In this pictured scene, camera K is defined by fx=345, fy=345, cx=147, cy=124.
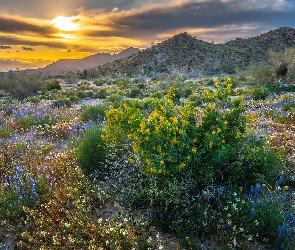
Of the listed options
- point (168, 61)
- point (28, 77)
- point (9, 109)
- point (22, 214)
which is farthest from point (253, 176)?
point (168, 61)

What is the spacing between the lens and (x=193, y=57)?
2108 inches

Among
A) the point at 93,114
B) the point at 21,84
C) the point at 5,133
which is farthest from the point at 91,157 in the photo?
the point at 21,84

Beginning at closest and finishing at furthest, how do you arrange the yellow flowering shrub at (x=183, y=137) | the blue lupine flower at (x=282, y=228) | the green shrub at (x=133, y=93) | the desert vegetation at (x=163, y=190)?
the blue lupine flower at (x=282, y=228) → the desert vegetation at (x=163, y=190) → the yellow flowering shrub at (x=183, y=137) → the green shrub at (x=133, y=93)

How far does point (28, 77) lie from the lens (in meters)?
24.8

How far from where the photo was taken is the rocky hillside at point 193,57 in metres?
50.9

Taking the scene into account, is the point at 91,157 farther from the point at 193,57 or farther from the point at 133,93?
the point at 193,57

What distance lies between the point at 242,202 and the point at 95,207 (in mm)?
2202

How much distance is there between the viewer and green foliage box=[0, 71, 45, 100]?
2275 cm

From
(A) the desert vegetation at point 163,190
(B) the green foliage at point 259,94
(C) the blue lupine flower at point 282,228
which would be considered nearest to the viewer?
(C) the blue lupine flower at point 282,228

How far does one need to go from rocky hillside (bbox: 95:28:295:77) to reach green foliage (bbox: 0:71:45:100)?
79.3ft

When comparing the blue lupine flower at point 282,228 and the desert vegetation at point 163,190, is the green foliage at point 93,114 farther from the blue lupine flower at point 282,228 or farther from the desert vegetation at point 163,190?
the blue lupine flower at point 282,228

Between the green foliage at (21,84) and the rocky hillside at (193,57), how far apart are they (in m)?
24.2

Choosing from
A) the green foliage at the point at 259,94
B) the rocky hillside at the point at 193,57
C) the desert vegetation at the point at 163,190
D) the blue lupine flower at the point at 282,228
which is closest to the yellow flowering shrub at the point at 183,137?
the desert vegetation at the point at 163,190

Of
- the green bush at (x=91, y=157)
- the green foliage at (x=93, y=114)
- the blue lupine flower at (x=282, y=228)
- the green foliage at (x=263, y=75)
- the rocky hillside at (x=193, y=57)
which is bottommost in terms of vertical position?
the blue lupine flower at (x=282, y=228)
